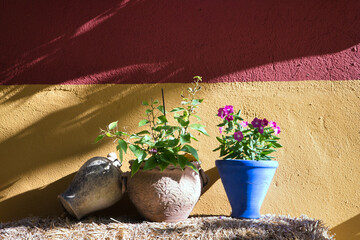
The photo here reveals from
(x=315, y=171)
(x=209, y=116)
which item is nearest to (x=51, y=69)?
(x=209, y=116)

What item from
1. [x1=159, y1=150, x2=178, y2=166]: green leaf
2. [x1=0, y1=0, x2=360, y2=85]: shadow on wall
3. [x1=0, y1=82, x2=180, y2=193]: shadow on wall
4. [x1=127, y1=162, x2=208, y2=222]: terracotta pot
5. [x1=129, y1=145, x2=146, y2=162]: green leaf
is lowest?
[x1=127, y1=162, x2=208, y2=222]: terracotta pot

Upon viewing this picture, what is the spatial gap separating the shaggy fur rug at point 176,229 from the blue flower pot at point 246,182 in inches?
4.1

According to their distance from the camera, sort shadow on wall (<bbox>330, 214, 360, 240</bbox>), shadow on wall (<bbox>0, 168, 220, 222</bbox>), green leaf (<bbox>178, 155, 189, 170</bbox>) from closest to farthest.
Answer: green leaf (<bbox>178, 155, 189, 170</bbox>) → shadow on wall (<bbox>330, 214, 360, 240</bbox>) → shadow on wall (<bbox>0, 168, 220, 222</bbox>)

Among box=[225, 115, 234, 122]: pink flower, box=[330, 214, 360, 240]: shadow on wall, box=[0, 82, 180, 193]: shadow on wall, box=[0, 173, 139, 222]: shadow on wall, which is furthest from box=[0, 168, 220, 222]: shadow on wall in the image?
box=[330, 214, 360, 240]: shadow on wall

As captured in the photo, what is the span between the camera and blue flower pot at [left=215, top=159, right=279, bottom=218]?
2.11 meters

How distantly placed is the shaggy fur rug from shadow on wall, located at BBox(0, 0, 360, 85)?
1.02m

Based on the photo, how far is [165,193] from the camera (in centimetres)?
206

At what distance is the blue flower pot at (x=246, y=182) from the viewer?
2.11 metres

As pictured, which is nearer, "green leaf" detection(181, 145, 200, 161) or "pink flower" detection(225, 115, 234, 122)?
"green leaf" detection(181, 145, 200, 161)

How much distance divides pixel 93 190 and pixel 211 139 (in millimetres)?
875

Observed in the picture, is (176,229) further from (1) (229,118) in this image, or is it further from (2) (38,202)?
(2) (38,202)

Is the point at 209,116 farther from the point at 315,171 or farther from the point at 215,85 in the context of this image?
the point at 315,171

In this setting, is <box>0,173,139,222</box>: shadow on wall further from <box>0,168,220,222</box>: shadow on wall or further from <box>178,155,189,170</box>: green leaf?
<box>178,155,189,170</box>: green leaf

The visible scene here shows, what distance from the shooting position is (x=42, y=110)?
8.64 feet
